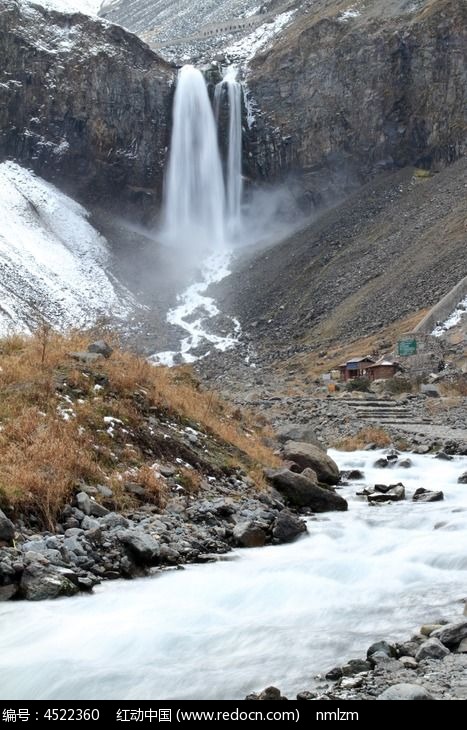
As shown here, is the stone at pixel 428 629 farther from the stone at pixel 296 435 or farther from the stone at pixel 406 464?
the stone at pixel 406 464

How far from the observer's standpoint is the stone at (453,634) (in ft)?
15.4

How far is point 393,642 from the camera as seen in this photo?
16.2 ft

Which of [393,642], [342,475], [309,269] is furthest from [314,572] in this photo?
[309,269]

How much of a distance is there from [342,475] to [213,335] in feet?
122

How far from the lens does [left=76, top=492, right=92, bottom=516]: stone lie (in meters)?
7.12

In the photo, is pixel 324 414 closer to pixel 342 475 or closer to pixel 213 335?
pixel 342 475

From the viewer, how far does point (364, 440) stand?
18.6 metres

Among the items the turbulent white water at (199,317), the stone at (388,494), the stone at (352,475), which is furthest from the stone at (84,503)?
the turbulent white water at (199,317)

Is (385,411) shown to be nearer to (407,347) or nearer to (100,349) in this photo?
(407,347)

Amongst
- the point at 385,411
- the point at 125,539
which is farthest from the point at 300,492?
the point at 385,411

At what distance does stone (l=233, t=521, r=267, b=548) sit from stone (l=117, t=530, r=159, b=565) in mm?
1253

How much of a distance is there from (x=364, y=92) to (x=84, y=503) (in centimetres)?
6893

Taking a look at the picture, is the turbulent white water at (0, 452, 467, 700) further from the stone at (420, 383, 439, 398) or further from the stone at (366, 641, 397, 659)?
the stone at (420, 383, 439, 398)

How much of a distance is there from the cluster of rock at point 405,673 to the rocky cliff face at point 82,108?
70444 mm
